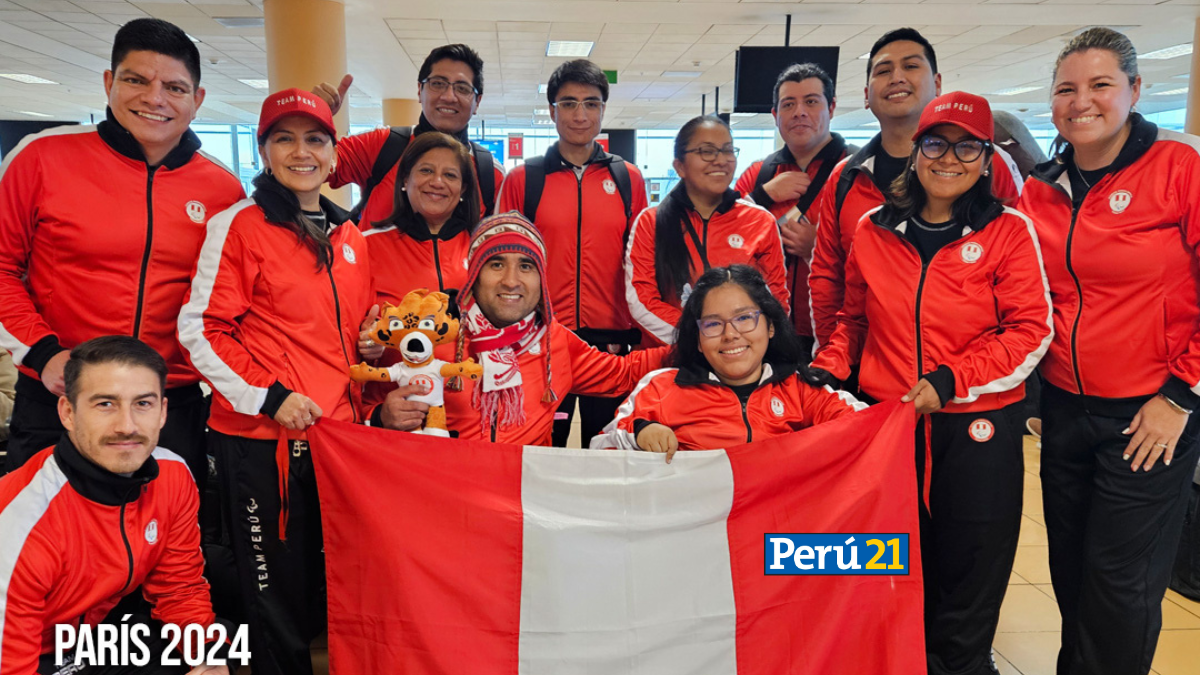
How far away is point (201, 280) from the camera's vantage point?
2.15 metres

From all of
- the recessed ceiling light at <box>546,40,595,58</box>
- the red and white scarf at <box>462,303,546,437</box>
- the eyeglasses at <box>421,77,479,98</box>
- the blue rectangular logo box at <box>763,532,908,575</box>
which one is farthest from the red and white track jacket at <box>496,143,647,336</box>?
the recessed ceiling light at <box>546,40,595,58</box>

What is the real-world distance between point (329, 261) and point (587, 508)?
1034 millimetres

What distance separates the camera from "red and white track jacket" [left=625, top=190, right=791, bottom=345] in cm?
303

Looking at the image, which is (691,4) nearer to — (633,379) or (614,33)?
(614,33)

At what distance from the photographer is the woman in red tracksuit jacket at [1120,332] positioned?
2215mm

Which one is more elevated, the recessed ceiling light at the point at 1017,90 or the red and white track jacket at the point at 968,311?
the recessed ceiling light at the point at 1017,90

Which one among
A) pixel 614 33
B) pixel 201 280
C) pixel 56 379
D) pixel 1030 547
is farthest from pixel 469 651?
pixel 614 33

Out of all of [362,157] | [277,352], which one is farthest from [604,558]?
Result: [362,157]

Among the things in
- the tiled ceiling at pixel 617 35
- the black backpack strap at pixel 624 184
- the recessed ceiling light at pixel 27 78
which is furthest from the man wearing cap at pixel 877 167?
the recessed ceiling light at pixel 27 78

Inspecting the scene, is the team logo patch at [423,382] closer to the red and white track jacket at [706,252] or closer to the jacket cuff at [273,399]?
the jacket cuff at [273,399]

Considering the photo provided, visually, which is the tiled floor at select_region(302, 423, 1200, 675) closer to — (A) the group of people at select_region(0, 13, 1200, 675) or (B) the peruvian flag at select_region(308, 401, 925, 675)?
(A) the group of people at select_region(0, 13, 1200, 675)

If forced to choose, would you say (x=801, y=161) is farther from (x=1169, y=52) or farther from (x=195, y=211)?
(x=1169, y=52)

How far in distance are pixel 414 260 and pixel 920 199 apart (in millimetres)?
1661

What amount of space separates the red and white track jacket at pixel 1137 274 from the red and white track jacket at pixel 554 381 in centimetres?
126
